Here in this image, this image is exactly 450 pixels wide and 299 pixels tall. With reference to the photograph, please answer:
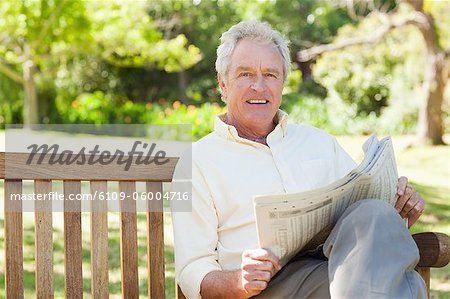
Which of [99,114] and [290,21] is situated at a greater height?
[290,21]

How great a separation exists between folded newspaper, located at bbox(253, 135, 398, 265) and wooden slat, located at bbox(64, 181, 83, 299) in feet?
2.55

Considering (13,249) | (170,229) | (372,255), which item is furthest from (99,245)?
(170,229)

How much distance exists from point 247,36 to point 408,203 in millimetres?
884

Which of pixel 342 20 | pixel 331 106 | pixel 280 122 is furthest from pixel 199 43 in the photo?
pixel 280 122

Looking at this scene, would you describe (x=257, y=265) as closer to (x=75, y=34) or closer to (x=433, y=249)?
(x=433, y=249)

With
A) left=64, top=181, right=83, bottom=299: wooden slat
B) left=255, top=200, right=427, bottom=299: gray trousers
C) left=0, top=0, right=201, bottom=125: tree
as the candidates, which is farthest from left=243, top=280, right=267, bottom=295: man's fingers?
left=0, top=0, right=201, bottom=125: tree

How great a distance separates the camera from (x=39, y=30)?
15727 mm

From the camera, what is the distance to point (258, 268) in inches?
92.7

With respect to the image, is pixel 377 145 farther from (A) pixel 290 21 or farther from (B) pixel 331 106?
(A) pixel 290 21

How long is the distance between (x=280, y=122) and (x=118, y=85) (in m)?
21.8

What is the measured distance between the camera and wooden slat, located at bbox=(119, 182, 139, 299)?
2809 mm

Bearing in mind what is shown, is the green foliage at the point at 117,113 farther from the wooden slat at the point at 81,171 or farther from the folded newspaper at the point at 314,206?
the folded newspaper at the point at 314,206

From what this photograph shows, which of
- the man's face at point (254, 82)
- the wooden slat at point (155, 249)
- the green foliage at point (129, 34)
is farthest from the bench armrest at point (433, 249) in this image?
the green foliage at point (129, 34)

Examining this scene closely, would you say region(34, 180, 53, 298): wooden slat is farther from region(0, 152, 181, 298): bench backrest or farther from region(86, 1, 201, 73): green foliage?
region(86, 1, 201, 73): green foliage
